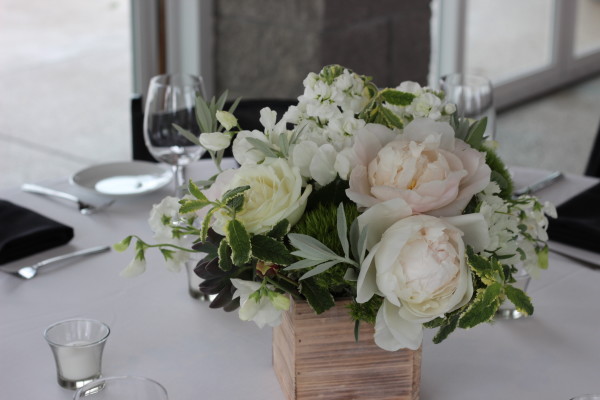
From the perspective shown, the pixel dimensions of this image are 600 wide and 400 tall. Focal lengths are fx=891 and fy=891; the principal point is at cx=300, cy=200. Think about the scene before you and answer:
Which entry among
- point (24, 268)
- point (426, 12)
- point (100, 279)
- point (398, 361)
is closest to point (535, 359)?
point (398, 361)

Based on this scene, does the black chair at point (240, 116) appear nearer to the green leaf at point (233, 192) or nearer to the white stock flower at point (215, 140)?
the white stock flower at point (215, 140)

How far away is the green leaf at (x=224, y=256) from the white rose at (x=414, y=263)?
0.14m

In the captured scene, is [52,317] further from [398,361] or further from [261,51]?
[261,51]

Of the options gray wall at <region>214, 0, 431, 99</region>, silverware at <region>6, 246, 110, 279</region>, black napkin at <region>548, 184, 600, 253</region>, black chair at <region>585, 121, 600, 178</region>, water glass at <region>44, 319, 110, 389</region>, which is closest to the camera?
water glass at <region>44, 319, 110, 389</region>

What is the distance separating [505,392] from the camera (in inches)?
44.0

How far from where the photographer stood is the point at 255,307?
0.90 meters

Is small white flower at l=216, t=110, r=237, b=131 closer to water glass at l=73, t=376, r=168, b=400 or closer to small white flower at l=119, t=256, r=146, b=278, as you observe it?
small white flower at l=119, t=256, r=146, b=278

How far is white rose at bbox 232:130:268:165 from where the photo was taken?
949 mm

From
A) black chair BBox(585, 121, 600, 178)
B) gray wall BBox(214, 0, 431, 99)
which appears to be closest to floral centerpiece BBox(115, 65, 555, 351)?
black chair BBox(585, 121, 600, 178)

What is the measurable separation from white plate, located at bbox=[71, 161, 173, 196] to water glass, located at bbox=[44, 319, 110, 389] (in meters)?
0.61

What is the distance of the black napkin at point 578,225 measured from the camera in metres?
1.52

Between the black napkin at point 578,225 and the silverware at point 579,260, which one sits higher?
the black napkin at point 578,225

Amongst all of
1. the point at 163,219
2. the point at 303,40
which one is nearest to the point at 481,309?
the point at 163,219

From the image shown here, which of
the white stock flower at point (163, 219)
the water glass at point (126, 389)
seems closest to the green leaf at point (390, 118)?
the white stock flower at point (163, 219)
